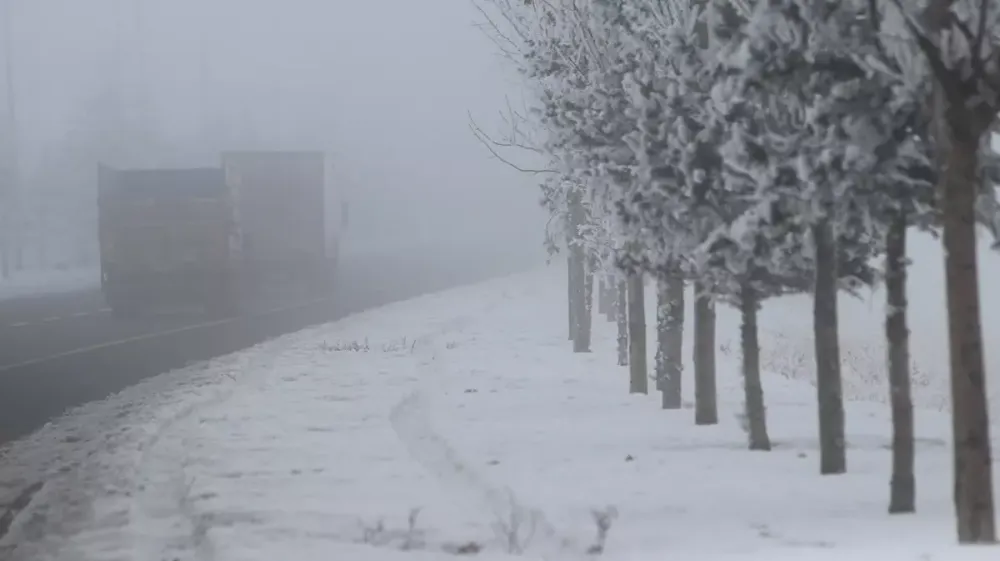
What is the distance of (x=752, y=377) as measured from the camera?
35.4 feet

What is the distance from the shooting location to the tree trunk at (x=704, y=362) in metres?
12.3

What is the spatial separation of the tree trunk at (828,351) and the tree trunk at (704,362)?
271cm

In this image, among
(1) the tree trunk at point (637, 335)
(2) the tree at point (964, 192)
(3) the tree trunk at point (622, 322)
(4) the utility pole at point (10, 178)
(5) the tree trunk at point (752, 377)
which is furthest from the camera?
(4) the utility pole at point (10, 178)

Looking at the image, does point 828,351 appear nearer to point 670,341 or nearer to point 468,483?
point 468,483

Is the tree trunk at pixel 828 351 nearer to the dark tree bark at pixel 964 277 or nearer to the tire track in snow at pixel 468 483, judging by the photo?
the dark tree bark at pixel 964 277

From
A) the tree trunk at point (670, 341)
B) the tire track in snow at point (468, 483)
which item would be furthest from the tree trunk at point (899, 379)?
the tree trunk at point (670, 341)

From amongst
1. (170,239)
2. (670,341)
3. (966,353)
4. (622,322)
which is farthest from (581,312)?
(966,353)

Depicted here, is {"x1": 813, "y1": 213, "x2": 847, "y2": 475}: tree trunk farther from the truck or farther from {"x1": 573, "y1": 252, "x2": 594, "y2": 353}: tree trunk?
the truck

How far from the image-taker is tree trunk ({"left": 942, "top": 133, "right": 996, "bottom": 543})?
21.4 ft

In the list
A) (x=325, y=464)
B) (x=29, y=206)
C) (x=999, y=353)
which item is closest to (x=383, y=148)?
(x=29, y=206)

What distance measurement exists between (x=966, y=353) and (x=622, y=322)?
11677mm

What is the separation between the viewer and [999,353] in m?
32.5

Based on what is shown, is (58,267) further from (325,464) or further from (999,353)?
(325,464)

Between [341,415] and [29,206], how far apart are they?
59.2m
